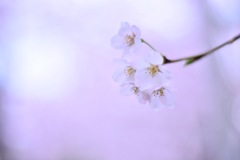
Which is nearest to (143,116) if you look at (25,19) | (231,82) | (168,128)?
(168,128)

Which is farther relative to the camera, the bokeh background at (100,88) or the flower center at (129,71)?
the bokeh background at (100,88)

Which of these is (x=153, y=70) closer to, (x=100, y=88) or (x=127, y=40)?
(x=127, y=40)

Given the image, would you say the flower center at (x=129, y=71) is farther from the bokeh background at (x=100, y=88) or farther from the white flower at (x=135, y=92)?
the bokeh background at (x=100, y=88)

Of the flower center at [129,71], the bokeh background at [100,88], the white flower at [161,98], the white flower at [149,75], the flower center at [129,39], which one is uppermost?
the bokeh background at [100,88]

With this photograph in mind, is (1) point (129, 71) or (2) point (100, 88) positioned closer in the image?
(1) point (129, 71)

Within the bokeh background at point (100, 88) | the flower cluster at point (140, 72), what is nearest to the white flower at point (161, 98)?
the flower cluster at point (140, 72)

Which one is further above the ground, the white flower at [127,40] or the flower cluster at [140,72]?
the white flower at [127,40]

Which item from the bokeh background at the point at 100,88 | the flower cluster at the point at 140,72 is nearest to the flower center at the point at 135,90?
the flower cluster at the point at 140,72

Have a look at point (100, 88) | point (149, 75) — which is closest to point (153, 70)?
point (149, 75)
